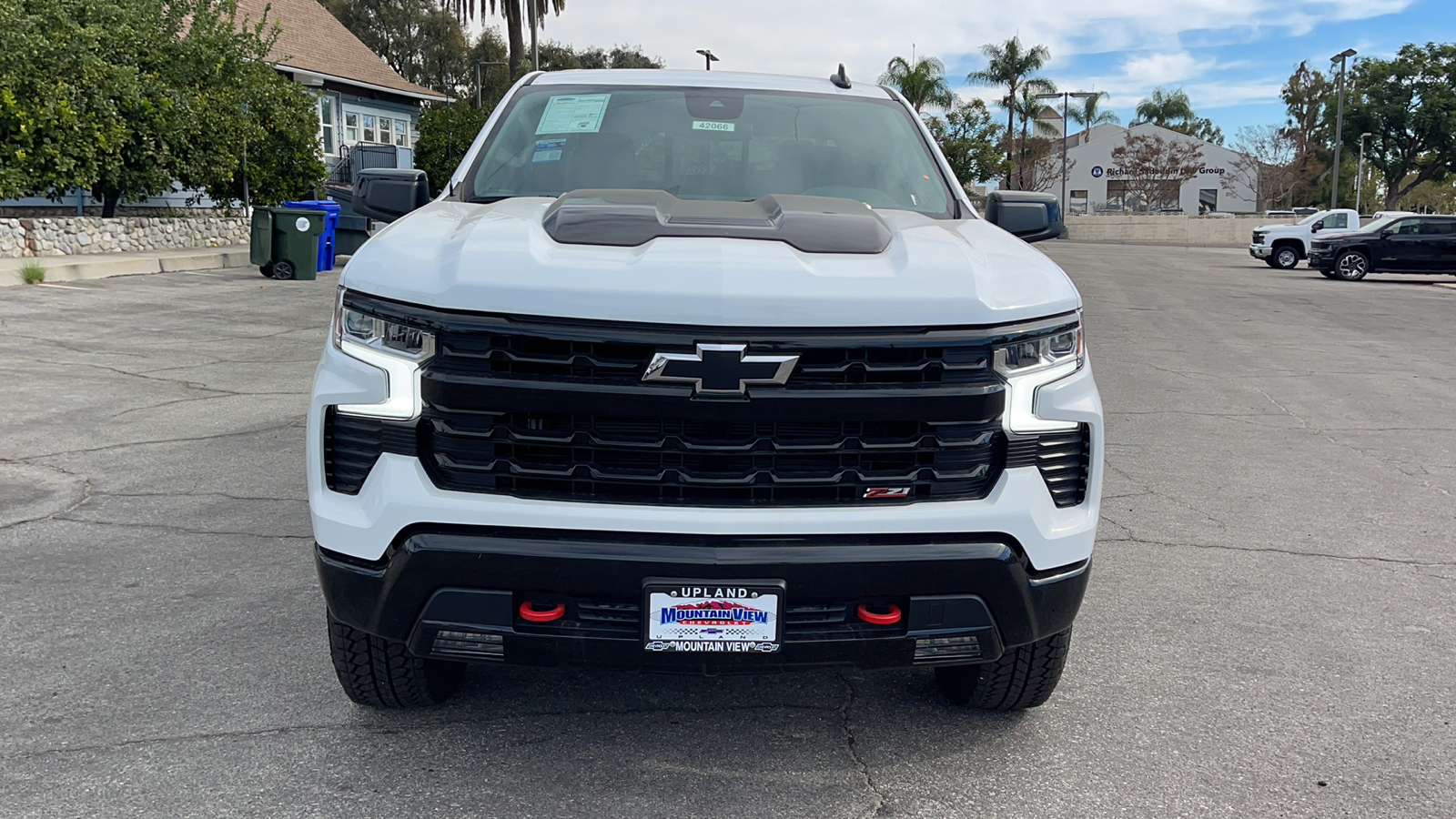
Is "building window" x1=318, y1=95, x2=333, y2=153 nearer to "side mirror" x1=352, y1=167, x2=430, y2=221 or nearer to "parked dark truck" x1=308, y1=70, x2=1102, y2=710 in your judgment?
"side mirror" x1=352, y1=167, x2=430, y2=221

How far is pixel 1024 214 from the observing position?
427 centimetres

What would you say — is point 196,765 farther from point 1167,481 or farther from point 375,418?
point 1167,481

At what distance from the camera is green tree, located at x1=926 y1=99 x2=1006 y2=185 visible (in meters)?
62.1

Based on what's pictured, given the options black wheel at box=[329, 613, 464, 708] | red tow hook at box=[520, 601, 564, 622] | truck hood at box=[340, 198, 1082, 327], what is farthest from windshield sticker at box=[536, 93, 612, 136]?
red tow hook at box=[520, 601, 564, 622]

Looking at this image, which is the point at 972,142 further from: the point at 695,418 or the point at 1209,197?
the point at 695,418

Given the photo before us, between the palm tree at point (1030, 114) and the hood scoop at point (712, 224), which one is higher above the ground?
the palm tree at point (1030, 114)

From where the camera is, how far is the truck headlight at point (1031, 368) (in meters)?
2.83

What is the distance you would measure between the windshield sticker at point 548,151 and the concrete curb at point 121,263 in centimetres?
1480

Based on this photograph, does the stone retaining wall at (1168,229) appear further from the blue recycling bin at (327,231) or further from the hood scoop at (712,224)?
the hood scoop at (712,224)

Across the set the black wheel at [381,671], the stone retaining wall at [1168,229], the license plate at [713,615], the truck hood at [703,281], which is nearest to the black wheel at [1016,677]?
the license plate at [713,615]

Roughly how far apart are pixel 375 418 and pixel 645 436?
64 centimetres

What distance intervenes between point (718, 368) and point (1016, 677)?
1.36 metres

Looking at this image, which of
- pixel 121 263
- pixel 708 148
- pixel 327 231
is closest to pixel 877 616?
pixel 708 148

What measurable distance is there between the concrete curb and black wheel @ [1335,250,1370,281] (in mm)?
23507
